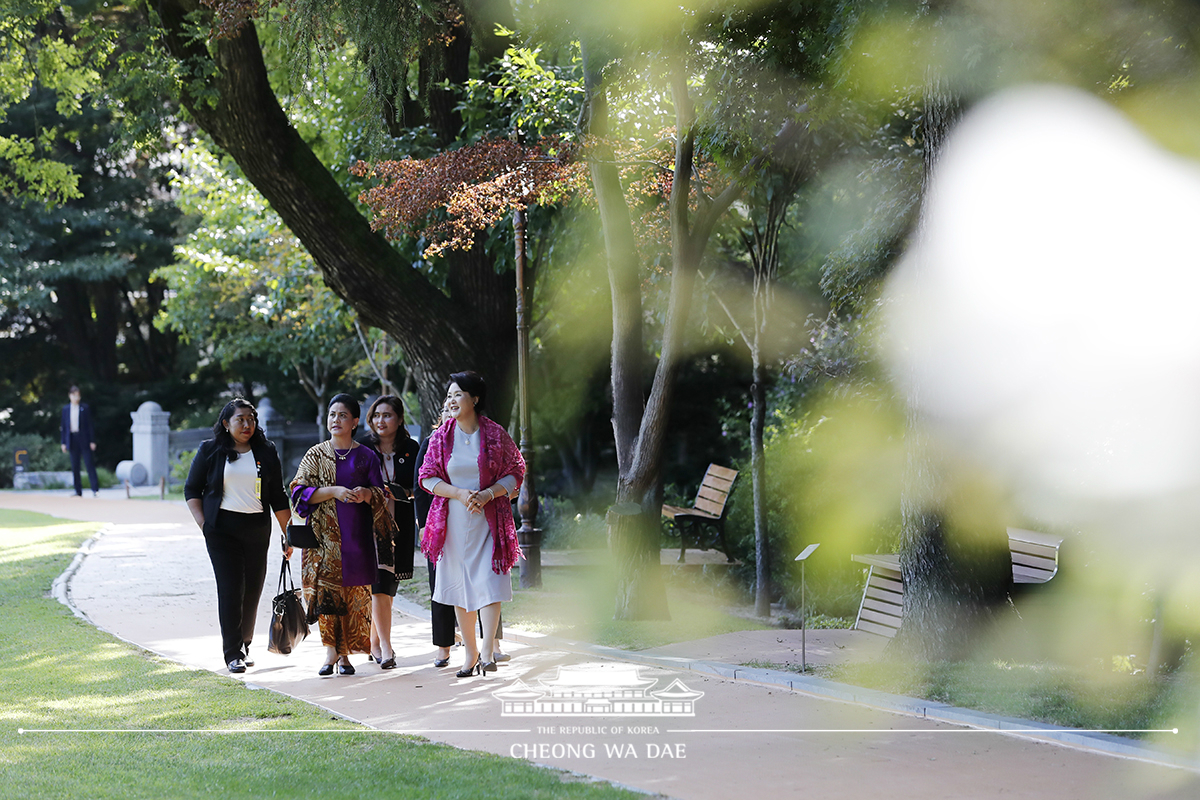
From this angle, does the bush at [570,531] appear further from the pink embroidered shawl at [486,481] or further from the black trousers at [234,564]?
the pink embroidered shawl at [486,481]

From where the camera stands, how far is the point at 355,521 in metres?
7.96

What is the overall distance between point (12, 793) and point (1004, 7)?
7.04 meters

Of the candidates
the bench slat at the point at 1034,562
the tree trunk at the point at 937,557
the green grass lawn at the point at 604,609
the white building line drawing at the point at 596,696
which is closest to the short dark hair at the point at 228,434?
the white building line drawing at the point at 596,696

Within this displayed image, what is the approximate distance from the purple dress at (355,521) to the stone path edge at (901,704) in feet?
5.88

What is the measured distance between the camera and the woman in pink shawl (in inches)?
306

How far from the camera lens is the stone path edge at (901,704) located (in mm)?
5738

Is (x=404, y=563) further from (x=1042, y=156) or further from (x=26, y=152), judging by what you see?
(x=26, y=152)

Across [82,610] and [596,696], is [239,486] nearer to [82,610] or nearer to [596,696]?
[596,696]

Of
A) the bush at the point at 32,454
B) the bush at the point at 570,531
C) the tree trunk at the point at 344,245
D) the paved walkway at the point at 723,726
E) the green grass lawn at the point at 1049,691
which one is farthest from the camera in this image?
the bush at the point at 32,454

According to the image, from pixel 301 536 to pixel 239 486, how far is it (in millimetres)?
658

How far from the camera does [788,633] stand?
955 centimetres

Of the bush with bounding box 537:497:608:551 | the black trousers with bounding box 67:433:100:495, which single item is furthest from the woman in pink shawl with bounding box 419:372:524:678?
the black trousers with bounding box 67:433:100:495

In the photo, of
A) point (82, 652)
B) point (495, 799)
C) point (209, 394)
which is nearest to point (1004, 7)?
point (495, 799)

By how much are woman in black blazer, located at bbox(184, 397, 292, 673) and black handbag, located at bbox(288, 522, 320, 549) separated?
1.20 feet
